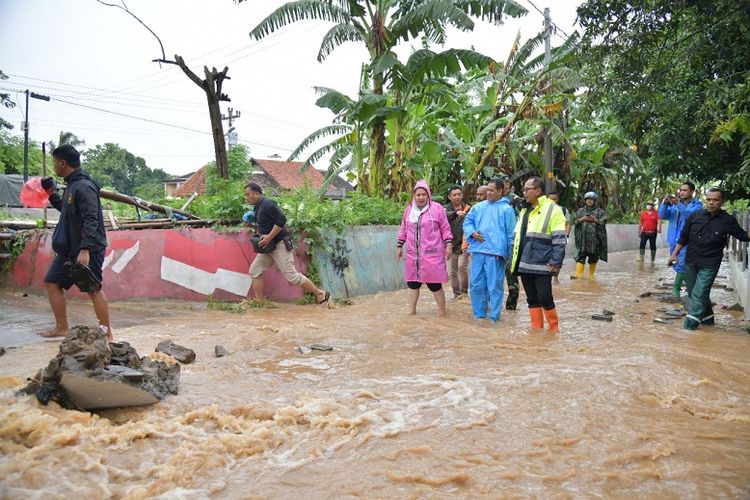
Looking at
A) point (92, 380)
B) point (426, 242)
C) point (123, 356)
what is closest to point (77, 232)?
point (123, 356)

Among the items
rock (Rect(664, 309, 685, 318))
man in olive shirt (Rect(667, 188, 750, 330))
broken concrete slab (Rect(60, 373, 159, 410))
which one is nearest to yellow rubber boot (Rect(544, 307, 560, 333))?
man in olive shirt (Rect(667, 188, 750, 330))

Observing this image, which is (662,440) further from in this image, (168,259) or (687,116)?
(168,259)

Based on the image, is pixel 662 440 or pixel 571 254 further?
pixel 571 254

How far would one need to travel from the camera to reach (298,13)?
11.2 metres

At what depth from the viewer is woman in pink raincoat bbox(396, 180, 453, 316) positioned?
7.30 m

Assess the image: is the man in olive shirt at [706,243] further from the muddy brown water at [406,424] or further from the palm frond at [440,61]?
the palm frond at [440,61]

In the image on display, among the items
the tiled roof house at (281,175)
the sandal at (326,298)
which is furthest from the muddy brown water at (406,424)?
the tiled roof house at (281,175)

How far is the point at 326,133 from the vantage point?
48.9 ft

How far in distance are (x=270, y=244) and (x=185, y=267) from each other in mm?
1657

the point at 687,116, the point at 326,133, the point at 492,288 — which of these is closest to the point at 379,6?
the point at 326,133

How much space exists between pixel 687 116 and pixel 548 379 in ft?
17.6

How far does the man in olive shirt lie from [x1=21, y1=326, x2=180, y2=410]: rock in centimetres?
585

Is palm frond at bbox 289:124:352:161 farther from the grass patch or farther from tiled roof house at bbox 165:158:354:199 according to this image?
tiled roof house at bbox 165:158:354:199

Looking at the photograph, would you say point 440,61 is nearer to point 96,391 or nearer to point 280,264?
point 280,264
